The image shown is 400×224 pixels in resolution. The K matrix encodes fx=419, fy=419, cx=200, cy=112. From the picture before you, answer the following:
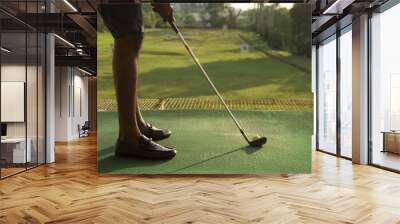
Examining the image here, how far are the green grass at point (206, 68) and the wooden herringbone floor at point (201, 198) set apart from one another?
133cm

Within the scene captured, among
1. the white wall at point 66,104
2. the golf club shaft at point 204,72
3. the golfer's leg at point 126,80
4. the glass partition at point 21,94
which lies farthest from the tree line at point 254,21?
the white wall at point 66,104

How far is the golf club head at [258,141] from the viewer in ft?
21.0

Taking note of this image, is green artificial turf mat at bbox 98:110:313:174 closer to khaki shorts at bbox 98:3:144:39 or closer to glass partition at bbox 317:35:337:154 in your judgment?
khaki shorts at bbox 98:3:144:39

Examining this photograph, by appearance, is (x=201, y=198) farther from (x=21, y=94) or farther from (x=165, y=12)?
(x=21, y=94)

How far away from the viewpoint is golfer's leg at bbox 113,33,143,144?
253 inches

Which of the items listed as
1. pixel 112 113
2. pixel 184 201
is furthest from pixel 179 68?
pixel 184 201

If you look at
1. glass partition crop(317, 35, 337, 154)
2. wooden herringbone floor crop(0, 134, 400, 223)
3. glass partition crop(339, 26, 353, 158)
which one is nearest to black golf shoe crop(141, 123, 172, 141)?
wooden herringbone floor crop(0, 134, 400, 223)

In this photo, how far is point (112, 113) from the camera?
21.2 feet

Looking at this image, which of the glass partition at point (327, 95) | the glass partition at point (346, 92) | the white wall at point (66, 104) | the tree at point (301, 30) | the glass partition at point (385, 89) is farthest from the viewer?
the white wall at point (66, 104)

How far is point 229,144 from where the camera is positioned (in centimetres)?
639

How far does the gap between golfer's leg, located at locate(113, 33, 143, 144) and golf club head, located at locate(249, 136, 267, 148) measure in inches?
68.8

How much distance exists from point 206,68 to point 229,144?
1216 millimetres

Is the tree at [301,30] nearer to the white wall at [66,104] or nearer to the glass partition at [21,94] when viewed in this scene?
the glass partition at [21,94]

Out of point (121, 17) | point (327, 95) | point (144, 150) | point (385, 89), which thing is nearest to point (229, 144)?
point (144, 150)
